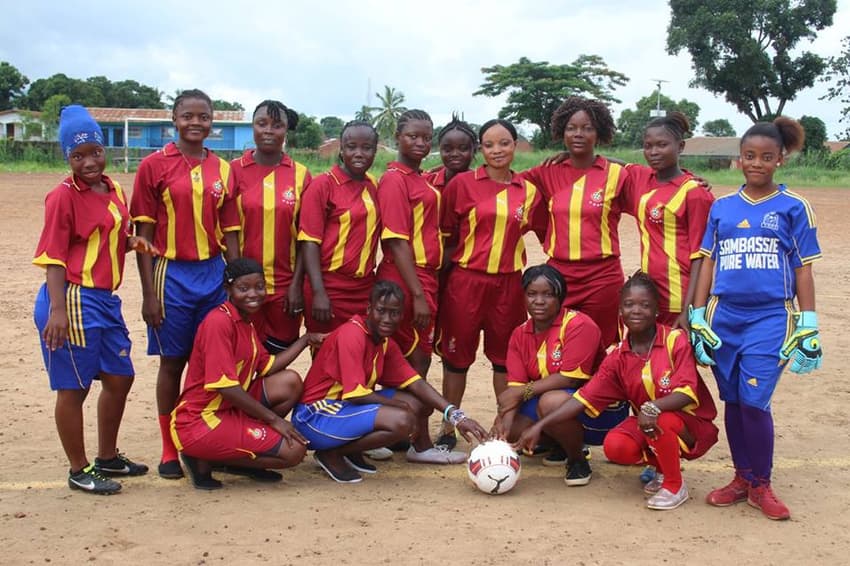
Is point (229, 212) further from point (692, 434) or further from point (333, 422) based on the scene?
point (692, 434)

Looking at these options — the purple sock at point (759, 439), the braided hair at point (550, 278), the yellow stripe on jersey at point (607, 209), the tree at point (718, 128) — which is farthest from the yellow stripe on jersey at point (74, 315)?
the tree at point (718, 128)

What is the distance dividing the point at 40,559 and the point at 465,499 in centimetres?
206

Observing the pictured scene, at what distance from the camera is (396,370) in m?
5.13

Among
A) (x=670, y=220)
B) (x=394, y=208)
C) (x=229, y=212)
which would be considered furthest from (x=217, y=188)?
(x=670, y=220)

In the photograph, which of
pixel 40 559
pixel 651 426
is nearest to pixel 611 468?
pixel 651 426

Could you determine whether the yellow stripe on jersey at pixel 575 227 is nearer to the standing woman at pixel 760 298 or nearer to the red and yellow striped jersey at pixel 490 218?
the red and yellow striped jersey at pixel 490 218

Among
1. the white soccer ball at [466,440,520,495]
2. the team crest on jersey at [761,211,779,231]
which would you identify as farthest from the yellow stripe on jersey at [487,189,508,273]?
the team crest on jersey at [761,211,779,231]

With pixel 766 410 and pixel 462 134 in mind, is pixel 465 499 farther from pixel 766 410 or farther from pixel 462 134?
pixel 462 134

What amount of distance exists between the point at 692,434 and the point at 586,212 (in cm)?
142

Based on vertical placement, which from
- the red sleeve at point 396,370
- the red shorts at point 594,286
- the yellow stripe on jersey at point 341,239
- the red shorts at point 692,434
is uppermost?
the yellow stripe on jersey at point 341,239

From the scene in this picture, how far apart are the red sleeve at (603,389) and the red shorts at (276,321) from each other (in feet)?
5.72

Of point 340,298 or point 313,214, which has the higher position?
point 313,214

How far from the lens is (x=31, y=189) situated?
885 inches

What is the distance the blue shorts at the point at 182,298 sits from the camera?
4.91 meters
